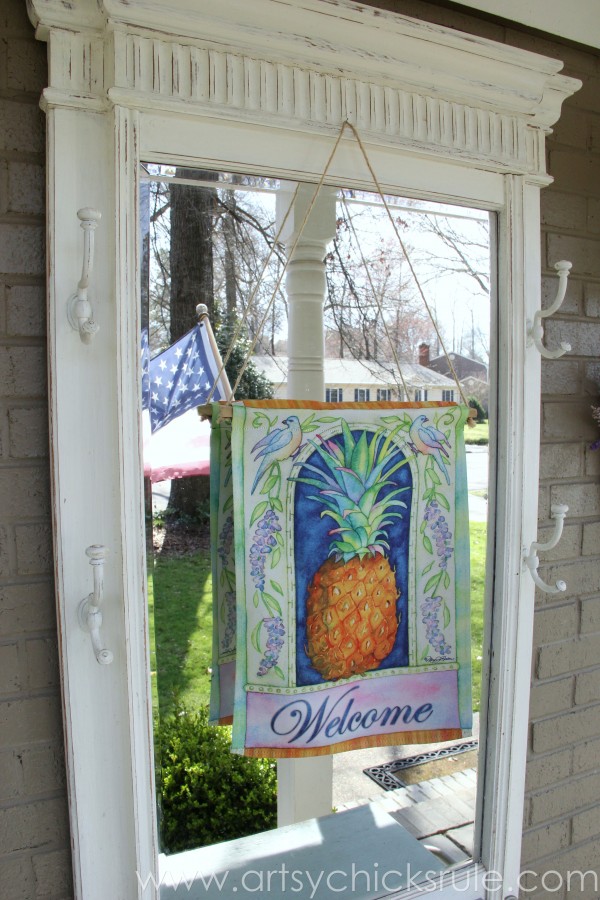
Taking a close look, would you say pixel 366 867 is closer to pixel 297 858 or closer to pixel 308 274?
pixel 297 858

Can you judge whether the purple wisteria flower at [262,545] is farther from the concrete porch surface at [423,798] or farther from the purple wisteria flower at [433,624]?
the concrete porch surface at [423,798]

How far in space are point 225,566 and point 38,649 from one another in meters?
0.37

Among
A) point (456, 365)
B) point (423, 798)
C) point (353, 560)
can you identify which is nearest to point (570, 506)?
point (456, 365)

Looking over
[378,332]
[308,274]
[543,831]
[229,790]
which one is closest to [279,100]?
[308,274]

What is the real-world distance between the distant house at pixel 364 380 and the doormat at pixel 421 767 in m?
0.82

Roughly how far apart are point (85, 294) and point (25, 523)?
41 cm

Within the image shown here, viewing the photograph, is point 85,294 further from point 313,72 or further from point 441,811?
point 441,811

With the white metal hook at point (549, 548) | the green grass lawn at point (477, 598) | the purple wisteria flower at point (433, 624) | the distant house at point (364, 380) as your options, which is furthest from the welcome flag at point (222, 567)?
the white metal hook at point (549, 548)

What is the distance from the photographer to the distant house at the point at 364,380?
1.32 metres

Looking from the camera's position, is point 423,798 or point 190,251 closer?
point 190,251

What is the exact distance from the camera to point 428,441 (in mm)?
1379

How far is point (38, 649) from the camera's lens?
1.16 metres

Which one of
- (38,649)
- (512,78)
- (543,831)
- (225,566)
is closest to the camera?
(38,649)

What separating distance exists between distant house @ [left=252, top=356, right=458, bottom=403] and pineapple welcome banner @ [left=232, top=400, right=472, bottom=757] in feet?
0.18
